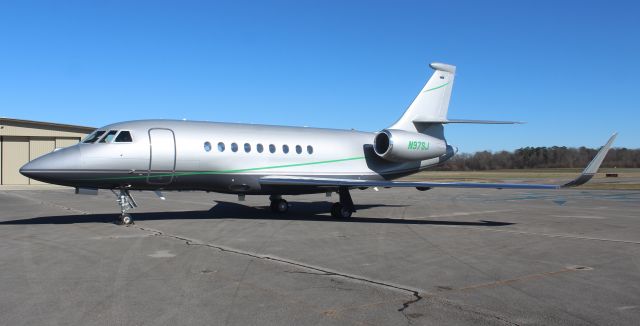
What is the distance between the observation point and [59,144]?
5138 centimetres

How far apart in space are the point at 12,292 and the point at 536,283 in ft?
23.1

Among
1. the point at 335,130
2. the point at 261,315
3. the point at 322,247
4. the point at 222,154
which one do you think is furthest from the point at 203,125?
the point at 261,315

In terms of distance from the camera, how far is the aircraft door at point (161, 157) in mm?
15328

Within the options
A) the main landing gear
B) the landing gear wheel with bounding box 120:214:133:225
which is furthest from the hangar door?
the main landing gear

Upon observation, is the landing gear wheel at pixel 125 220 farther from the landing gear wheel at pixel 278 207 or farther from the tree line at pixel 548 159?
the tree line at pixel 548 159

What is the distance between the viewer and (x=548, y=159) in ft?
457

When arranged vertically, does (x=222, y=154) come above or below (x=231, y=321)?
above

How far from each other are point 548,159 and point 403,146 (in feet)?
433

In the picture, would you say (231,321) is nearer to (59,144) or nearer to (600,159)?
(600,159)

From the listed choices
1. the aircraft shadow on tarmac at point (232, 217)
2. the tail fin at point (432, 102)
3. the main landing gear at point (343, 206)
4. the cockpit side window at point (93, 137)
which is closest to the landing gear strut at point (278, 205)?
the aircraft shadow on tarmac at point (232, 217)

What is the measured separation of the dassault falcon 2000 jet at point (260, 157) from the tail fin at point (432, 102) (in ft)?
0.13

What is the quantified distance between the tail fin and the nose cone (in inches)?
468

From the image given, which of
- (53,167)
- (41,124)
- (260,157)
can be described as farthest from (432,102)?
(41,124)

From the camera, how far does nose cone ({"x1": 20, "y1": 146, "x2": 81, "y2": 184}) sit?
45.2 ft
